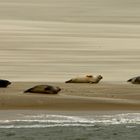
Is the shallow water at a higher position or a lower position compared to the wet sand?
higher

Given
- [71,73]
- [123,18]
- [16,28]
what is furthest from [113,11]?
[71,73]

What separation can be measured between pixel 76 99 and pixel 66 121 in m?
2.28

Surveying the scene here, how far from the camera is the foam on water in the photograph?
1061 cm

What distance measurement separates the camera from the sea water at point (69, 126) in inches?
376

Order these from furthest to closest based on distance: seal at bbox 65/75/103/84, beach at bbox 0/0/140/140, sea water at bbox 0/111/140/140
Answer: seal at bbox 65/75/103/84
beach at bbox 0/0/140/140
sea water at bbox 0/111/140/140

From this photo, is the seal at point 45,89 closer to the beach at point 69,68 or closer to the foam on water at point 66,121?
the beach at point 69,68

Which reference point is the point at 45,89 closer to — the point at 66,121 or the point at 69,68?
the point at 66,121

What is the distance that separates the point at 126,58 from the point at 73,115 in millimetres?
7957

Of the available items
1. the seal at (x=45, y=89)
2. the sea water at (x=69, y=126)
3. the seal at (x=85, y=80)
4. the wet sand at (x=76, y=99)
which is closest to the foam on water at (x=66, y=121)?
the sea water at (x=69, y=126)

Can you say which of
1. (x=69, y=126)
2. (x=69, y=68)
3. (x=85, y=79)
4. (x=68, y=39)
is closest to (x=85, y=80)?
(x=85, y=79)

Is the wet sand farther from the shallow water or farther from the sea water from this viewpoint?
the shallow water

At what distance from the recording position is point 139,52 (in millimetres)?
20703

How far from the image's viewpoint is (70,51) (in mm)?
20484

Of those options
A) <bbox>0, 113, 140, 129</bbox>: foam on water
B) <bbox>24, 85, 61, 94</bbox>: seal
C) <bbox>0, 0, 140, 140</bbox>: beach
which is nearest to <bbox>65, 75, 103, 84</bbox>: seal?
<bbox>0, 0, 140, 140</bbox>: beach
